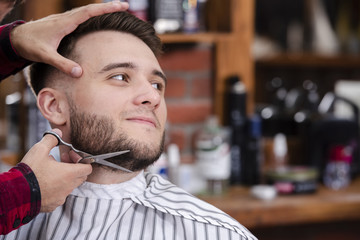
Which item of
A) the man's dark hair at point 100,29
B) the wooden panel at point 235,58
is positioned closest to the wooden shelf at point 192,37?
the wooden panel at point 235,58

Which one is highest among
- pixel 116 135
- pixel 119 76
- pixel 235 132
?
pixel 119 76

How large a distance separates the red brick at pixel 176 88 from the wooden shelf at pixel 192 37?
0.24 metres

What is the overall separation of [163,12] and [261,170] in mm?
863

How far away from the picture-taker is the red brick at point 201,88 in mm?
2493

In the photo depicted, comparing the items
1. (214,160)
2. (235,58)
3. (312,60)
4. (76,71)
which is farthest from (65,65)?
(312,60)

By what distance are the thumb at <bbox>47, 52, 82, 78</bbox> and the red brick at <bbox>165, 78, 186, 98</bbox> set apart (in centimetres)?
129

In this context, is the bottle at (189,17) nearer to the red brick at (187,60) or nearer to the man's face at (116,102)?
the red brick at (187,60)

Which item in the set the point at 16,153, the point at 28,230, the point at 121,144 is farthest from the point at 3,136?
the point at 121,144

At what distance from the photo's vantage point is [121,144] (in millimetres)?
1135

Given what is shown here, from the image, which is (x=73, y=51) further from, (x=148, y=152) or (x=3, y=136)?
(x=3, y=136)

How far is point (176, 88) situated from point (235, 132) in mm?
369

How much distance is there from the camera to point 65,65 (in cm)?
111

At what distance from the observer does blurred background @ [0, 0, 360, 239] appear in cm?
206

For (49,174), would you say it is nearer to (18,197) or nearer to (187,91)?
(18,197)
